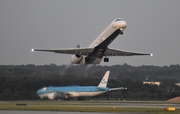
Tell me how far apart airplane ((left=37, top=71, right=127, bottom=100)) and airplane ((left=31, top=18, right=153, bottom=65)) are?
5.89 m

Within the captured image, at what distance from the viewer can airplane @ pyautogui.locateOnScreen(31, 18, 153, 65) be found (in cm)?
8140

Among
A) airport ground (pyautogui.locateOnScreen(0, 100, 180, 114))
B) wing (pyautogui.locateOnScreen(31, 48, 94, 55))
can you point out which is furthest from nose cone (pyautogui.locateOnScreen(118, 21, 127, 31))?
airport ground (pyautogui.locateOnScreen(0, 100, 180, 114))

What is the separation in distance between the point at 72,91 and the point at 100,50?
41.7 feet

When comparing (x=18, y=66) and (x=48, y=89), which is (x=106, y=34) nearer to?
(x=48, y=89)

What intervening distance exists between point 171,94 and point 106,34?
3454cm

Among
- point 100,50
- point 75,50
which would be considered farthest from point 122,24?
point 75,50

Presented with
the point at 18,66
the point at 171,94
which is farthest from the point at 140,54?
the point at 18,66

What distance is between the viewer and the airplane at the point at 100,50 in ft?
267

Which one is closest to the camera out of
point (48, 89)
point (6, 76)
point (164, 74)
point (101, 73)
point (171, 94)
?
point (48, 89)

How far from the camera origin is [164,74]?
155m

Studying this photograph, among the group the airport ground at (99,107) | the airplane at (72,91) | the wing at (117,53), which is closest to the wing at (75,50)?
the wing at (117,53)

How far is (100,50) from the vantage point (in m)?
87.4

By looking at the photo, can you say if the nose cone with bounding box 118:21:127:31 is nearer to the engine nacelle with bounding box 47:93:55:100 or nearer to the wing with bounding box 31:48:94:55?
the wing with bounding box 31:48:94:55

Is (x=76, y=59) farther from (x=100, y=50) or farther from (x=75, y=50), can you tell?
(x=100, y=50)
